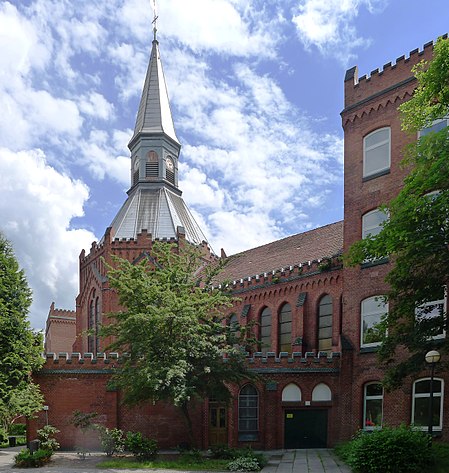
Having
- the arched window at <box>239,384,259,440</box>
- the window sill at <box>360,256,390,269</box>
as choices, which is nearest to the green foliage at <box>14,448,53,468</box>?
the arched window at <box>239,384,259,440</box>

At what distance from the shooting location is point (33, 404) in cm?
2036

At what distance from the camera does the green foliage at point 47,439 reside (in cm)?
1947

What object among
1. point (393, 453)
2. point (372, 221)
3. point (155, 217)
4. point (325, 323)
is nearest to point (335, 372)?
point (325, 323)

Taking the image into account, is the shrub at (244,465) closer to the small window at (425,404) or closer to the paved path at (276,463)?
the paved path at (276,463)

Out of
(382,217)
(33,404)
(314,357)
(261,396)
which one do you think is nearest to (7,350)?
(33,404)

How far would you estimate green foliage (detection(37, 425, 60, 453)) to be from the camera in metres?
19.5

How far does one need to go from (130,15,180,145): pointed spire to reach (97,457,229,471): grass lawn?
31.1 m

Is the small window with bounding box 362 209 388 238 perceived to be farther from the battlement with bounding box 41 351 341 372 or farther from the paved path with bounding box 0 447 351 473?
the paved path with bounding box 0 447 351 473

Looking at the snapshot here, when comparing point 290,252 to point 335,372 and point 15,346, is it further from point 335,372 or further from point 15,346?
point 15,346

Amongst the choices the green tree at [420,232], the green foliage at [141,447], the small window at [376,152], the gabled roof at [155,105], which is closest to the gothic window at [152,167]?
the gabled roof at [155,105]

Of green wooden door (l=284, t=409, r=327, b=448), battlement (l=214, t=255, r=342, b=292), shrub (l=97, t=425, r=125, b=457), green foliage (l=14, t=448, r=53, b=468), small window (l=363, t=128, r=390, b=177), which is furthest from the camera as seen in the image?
battlement (l=214, t=255, r=342, b=292)

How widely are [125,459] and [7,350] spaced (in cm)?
712

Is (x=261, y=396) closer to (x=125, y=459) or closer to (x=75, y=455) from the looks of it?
(x=125, y=459)

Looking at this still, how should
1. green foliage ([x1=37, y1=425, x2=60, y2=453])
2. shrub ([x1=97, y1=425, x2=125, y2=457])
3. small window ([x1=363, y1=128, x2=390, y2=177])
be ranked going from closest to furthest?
green foliage ([x1=37, y1=425, x2=60, y2=453]) < shrub ([x1=97, y1=425, x2=125, y2=457]) < small window ([x1=363, y1=128, x2=390, y2=177])
